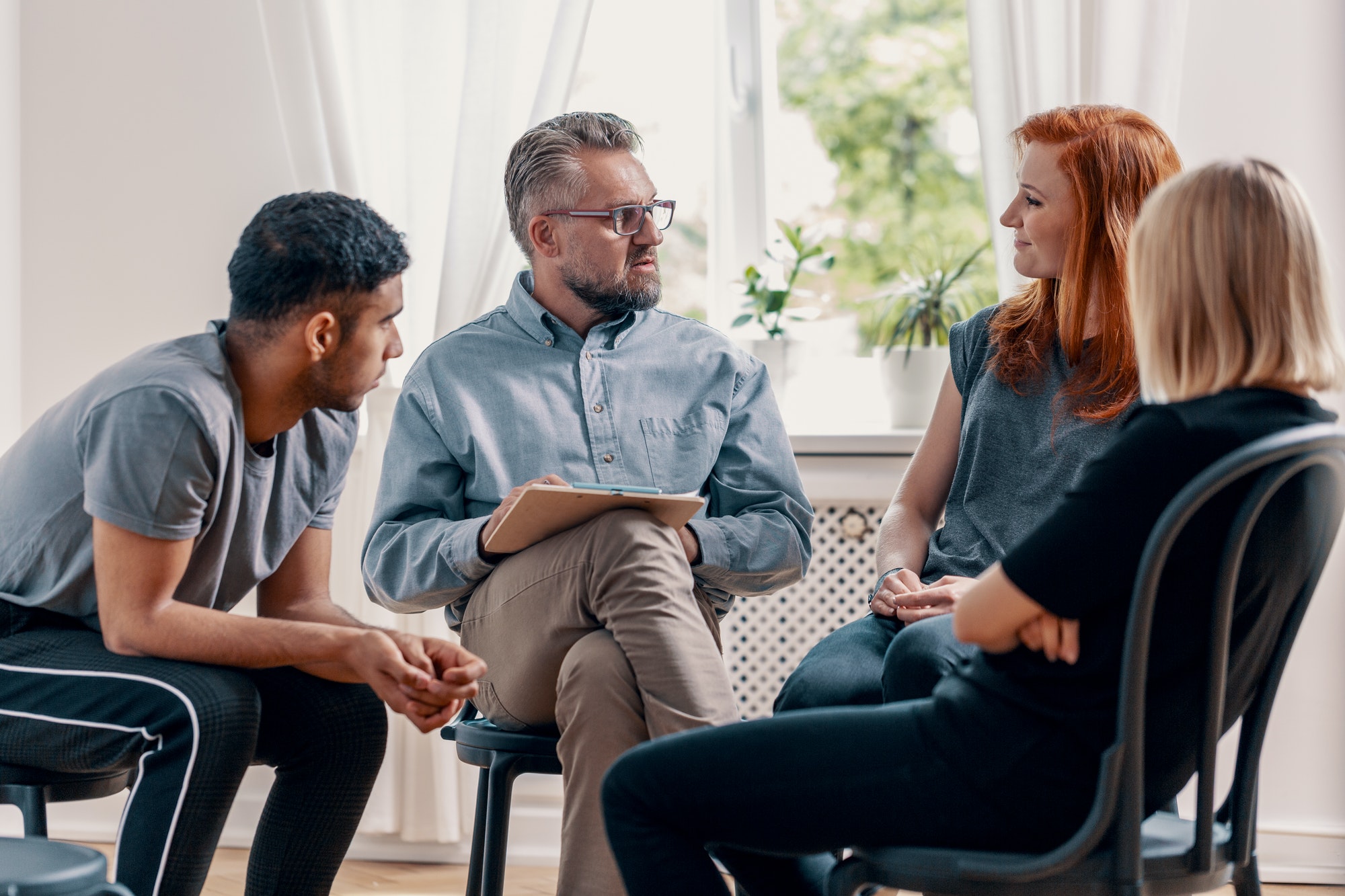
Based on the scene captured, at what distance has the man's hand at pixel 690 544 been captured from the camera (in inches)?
64.7

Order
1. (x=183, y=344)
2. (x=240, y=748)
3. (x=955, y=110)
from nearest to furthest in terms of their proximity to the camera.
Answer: (x=240, y=748) → (x=183, y=344) → (x=955, y=110)

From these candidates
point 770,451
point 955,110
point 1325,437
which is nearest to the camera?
point 1325,437

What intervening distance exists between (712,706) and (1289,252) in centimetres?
77

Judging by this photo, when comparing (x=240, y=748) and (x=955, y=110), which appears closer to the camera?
(x=240, y=748)

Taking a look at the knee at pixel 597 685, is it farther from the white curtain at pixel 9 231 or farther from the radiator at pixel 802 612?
the white curtain at pixel 9 231

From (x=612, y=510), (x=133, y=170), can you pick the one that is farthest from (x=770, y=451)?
(x=133, y=170)

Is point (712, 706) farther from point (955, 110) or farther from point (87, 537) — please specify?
point (955, 110)

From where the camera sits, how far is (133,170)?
2.63 metres

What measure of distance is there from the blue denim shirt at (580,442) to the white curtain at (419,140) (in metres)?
0.61

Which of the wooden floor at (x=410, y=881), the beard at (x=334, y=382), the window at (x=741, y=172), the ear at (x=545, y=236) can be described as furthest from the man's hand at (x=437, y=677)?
the window at (x=741, y=172)

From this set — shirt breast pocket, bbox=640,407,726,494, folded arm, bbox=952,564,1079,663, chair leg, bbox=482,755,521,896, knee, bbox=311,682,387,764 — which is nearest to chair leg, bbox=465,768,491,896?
chair leg, bbox=482,755,521,896

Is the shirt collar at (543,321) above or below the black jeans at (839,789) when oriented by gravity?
above

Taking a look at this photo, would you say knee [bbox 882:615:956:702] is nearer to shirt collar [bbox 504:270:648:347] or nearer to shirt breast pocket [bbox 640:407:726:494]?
shirt breast pocket [bbox 640:407:726:494]

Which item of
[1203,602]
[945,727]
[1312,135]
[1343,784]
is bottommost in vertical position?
[1343,784]
